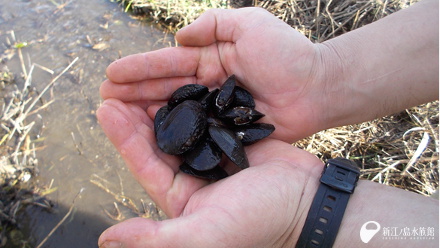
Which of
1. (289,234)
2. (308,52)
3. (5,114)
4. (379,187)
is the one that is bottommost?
(5,114)

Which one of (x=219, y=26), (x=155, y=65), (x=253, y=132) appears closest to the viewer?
(x=253, y=132)

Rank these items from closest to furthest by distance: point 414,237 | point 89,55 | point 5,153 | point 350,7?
1. point 414,237
2. point 5,153
3. point 350,7
4. point 89,55

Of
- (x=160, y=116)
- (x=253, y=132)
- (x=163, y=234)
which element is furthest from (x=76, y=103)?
(x=163, y=234)

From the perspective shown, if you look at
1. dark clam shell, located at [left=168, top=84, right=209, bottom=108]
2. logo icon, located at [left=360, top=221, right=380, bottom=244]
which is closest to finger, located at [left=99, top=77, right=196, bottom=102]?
dark clam shell, located at [left=168, top=84, right=209, bottom=108]

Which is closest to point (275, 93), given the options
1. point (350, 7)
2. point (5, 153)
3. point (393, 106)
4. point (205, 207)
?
point (393, 106)

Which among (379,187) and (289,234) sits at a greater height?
Answer: (379,187)

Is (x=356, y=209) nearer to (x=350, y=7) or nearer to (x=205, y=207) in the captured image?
(x=205, y=207)

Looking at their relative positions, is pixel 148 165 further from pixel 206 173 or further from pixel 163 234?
pixel 163 234
